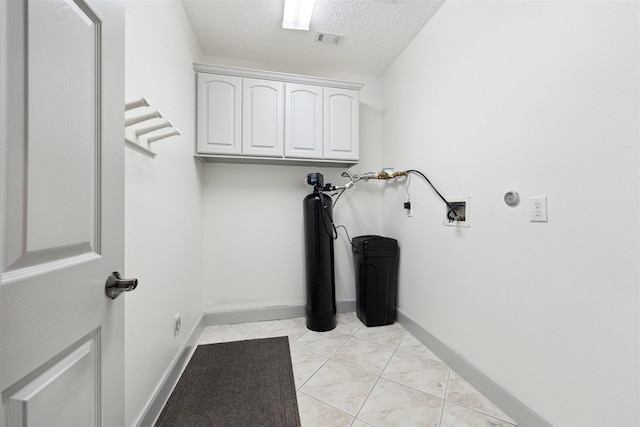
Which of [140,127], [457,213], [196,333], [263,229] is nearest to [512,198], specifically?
[457,213]

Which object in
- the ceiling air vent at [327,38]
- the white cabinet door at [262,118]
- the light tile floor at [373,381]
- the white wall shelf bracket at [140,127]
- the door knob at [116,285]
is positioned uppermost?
the ceiling air vent at [327,38]

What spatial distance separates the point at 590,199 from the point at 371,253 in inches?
58.1

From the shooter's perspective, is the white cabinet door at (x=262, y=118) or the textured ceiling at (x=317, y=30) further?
the white cabinet door at (x=262, y=118)

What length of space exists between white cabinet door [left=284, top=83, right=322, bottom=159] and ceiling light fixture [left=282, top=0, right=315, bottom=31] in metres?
0.46

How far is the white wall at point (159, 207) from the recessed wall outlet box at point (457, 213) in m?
1.83

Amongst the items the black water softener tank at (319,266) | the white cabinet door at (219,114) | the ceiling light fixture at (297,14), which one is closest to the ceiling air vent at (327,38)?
the ceiling light fixture at (297,14)

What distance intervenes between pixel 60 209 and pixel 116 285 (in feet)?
0.86

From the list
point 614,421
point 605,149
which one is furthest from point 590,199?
point 614,421

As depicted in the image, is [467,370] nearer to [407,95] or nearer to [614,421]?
[614,421]

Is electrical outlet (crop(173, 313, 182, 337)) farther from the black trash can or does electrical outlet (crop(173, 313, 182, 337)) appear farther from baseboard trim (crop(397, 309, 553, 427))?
baseboard trim (crop(397, 309, 553, 427))

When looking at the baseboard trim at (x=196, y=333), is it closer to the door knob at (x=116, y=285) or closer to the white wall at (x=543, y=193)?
the door knob at (x=116, y=285)

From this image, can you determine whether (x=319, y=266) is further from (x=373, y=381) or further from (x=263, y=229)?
(x=373, y=381)

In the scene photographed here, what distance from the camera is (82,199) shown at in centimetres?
59

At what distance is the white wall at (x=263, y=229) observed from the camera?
244 cm
